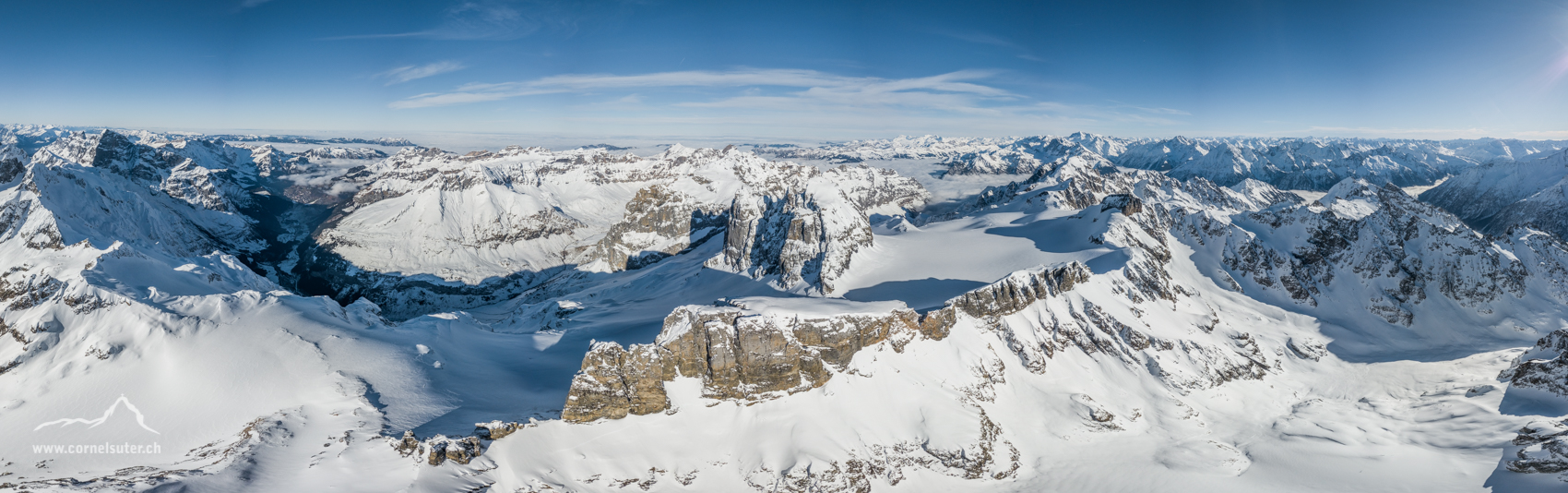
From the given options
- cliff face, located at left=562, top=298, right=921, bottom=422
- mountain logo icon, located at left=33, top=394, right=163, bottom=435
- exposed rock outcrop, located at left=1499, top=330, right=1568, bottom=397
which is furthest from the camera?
exposed rock outcrop, located at left=1499, top=330, right=1568, bottom=397

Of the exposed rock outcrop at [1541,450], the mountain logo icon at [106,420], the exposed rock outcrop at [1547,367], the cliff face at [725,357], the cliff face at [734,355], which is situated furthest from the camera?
the exposed rock outcrop at [1547,367]

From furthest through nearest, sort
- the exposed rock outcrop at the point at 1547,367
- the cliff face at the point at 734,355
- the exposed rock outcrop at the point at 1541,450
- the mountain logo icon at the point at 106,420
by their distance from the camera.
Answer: the exposed rock outcrop at the point at 1547,367
the cliff face at the point at 734,355
the mountain logo icon at the point at 106,420
the exposed rock outcrop at the point at 1541,450

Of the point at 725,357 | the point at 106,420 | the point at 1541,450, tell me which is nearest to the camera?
the point at 1541,450

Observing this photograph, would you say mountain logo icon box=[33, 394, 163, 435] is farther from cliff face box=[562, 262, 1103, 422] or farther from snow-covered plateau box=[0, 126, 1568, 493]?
cliff face box=[562, 262, 1103, 422]

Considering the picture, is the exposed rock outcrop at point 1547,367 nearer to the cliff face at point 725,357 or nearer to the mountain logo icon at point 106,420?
the cliff face at point 725,357

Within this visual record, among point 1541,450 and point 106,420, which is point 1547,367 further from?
point 106,420

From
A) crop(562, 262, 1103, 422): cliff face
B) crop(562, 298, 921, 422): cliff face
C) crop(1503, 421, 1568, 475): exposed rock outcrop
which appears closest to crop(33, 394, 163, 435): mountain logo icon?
crop(562, 262, 1103, 422): cliff face

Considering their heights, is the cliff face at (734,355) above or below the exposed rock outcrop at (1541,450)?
above

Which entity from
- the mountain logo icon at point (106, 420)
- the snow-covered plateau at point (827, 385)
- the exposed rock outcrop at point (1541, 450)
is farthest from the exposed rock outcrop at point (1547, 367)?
the mountain logo icon at point (106, 420)

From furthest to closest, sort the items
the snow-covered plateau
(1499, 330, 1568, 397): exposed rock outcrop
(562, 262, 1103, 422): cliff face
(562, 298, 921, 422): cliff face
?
1. (1499, 330, 1568, 397): exposed rock outcrop
2. (562, 262, 1103, 422): cliff face
3. (562, 298, 921, 422): cliff face
4. the snow-covered plateau

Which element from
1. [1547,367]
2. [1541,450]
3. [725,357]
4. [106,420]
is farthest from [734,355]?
[1547,367]

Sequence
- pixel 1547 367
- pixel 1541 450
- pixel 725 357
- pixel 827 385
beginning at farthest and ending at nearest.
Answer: pixel 1547 367
pixel 827 385
pixel 725 357
pixel 1541 450
